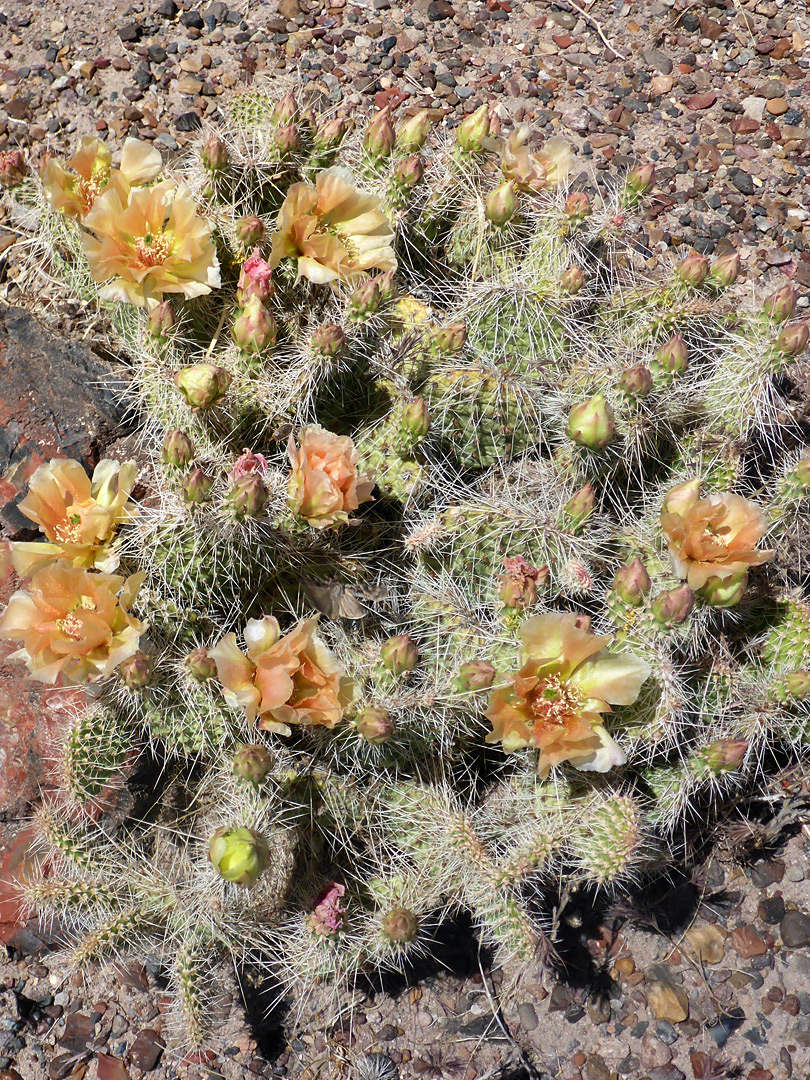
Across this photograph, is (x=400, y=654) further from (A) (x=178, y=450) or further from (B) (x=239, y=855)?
(A) (x=178, y=450)

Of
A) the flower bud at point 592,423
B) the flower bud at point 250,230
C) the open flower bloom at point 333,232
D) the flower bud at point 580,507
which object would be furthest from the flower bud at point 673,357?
the flower bud at point 250,230

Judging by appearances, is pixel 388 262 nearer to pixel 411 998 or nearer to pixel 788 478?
pixel 788 478

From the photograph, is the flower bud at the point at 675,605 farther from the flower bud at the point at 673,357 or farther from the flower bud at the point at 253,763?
the flower bud at the point at 253,763

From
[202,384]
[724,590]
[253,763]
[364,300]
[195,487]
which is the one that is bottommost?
[253,763]

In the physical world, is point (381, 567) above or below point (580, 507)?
below

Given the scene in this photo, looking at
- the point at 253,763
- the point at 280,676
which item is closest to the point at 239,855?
the point at 253,763

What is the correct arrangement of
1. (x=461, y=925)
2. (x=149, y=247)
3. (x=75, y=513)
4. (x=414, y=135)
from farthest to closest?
1. (x=414, y=135)
2. (x=461, y=925)
3. (x=149, y=247)
4. (x=75, y=513)
